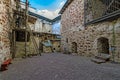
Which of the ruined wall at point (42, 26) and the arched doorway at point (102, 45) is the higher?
the ruined wall at point (42, 26)

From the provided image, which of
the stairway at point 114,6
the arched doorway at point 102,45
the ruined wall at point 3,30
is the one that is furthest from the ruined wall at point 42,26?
the ruined wall at point 3,30

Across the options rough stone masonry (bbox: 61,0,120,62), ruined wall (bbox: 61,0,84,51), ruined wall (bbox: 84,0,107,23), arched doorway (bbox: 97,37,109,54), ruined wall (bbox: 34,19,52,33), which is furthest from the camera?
ruined wall (bbox: 34,19,52,33)

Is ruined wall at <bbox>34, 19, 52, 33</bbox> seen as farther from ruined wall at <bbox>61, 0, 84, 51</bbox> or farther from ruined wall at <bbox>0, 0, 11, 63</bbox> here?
ruined wall at <bbox>0, 0, 11, 63</bbox>

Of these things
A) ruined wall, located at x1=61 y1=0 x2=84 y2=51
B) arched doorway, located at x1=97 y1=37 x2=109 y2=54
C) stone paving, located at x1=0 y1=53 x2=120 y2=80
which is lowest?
stone paving, located at x1=0 y1=53 x2=120 y2=80

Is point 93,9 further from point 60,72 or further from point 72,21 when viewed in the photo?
point 60,72

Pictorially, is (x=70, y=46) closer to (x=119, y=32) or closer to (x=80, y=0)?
(x=80, y=0)

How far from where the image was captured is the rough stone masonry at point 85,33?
6543 millimetres

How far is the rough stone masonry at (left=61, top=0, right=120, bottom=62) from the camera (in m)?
6.54

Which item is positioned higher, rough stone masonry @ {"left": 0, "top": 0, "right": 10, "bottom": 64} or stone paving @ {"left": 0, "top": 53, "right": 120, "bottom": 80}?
rough stone masonry @ {"left": 0, "top": 0, "right": 10, "bottom": 64}

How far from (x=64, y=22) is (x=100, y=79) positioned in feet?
35.9

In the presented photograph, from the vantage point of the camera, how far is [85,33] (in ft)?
30.1

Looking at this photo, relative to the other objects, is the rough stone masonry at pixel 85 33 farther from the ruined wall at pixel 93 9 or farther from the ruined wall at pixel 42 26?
the ruined wall at pixel 42 26

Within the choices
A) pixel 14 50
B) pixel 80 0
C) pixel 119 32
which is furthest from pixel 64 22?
pixel 119 32

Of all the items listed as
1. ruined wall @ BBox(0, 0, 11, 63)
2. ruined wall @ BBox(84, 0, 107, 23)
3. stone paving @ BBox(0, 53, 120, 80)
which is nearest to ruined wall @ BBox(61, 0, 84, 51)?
ruined wall @ BBox(84, 0, 107, 23)
